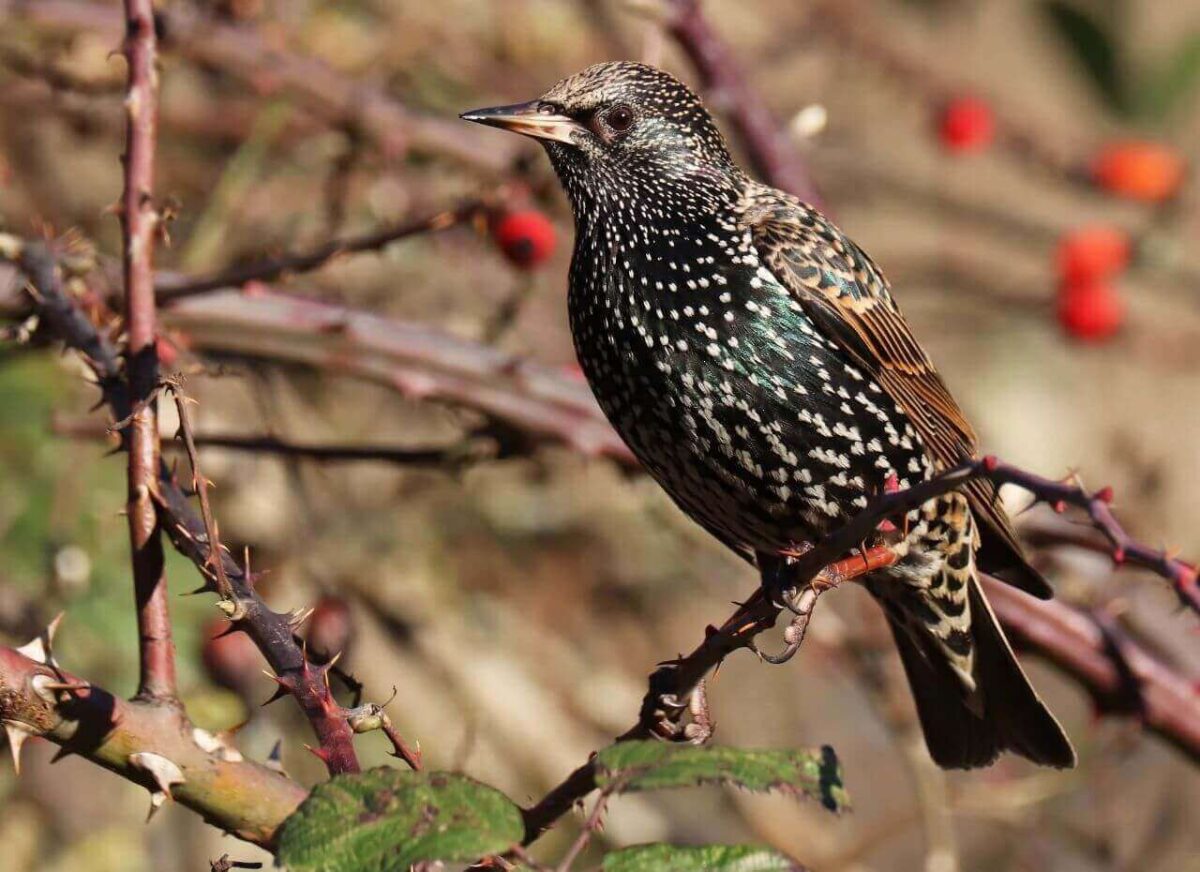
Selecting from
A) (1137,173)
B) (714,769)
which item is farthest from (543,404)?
(1137,173)

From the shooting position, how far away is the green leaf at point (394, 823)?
1562mm

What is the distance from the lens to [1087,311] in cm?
529

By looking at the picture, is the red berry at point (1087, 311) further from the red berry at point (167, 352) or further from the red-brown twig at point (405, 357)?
the red berry at point (167, 352)

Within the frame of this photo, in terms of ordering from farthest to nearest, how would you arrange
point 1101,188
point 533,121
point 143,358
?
point 1101,188, point 533,121, point 143,358

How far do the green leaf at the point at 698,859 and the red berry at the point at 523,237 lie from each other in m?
2.32

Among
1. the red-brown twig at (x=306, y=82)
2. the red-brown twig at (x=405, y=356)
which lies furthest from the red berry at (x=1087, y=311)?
the red-brown twig at (x=405, y=356)

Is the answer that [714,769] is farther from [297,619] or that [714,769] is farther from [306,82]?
[306,82]

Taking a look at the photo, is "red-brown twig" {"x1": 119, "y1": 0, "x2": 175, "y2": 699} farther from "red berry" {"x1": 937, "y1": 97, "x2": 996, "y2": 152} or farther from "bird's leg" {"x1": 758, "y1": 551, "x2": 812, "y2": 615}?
"red berry" {"x1": 937, "y1": 97, "x2": 996, "y2": 152}

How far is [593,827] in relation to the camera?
5.39 ft

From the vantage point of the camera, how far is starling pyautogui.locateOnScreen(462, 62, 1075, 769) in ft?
9.37

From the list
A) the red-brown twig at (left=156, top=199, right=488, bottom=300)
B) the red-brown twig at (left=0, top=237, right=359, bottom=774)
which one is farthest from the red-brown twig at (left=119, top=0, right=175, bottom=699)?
the red-brown twig at (left=156, top=199, right=488, bottom=300)

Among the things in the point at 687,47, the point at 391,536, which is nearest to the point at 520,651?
the point at 391,536

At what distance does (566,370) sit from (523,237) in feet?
1.08

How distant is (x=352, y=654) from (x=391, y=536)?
60cm
